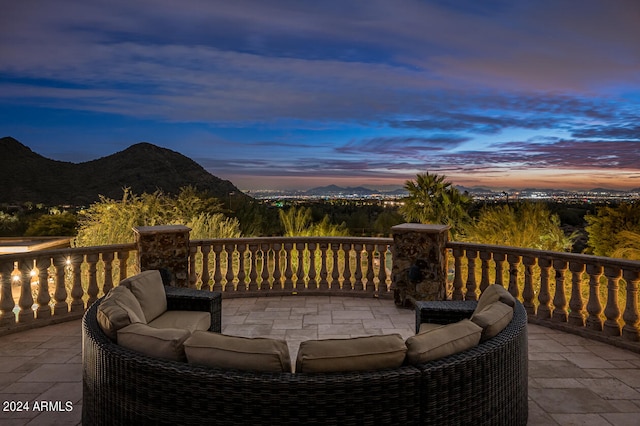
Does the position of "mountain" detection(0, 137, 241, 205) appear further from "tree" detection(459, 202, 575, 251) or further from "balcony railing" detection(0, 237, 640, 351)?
"balcony railing" detection(0, 237, 640, 351)

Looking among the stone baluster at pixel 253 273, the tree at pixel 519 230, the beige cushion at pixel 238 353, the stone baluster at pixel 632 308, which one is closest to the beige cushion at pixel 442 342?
the beige cushion at pixel 238 353

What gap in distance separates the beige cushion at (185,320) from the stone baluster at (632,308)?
4.22 meters

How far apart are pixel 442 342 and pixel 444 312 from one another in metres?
1.46

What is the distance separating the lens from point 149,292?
3.64 meters

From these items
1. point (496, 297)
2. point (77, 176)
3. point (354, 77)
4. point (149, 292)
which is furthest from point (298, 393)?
point (77, 176)

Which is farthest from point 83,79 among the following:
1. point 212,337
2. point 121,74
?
point 212,337

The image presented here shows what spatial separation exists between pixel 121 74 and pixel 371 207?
2779cm

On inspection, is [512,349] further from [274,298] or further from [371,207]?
[371,207]

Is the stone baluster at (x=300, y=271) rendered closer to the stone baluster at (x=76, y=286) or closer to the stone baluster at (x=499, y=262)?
the stone baluster at (x=499, y=262)

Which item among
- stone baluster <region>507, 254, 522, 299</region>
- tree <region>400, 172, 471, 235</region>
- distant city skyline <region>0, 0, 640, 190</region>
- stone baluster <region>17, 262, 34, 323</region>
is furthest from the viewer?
tree <region>400, 172, 471, 235</region>

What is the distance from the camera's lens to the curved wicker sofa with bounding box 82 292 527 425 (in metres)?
1.75

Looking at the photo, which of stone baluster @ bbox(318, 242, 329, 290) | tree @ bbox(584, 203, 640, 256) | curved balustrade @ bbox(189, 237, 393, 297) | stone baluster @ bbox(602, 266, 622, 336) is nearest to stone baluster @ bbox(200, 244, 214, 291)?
curved balustrade @ bbox(189, 237, 393, 297)

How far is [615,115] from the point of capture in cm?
1056

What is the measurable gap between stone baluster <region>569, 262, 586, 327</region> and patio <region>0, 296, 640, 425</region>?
0.22 m
